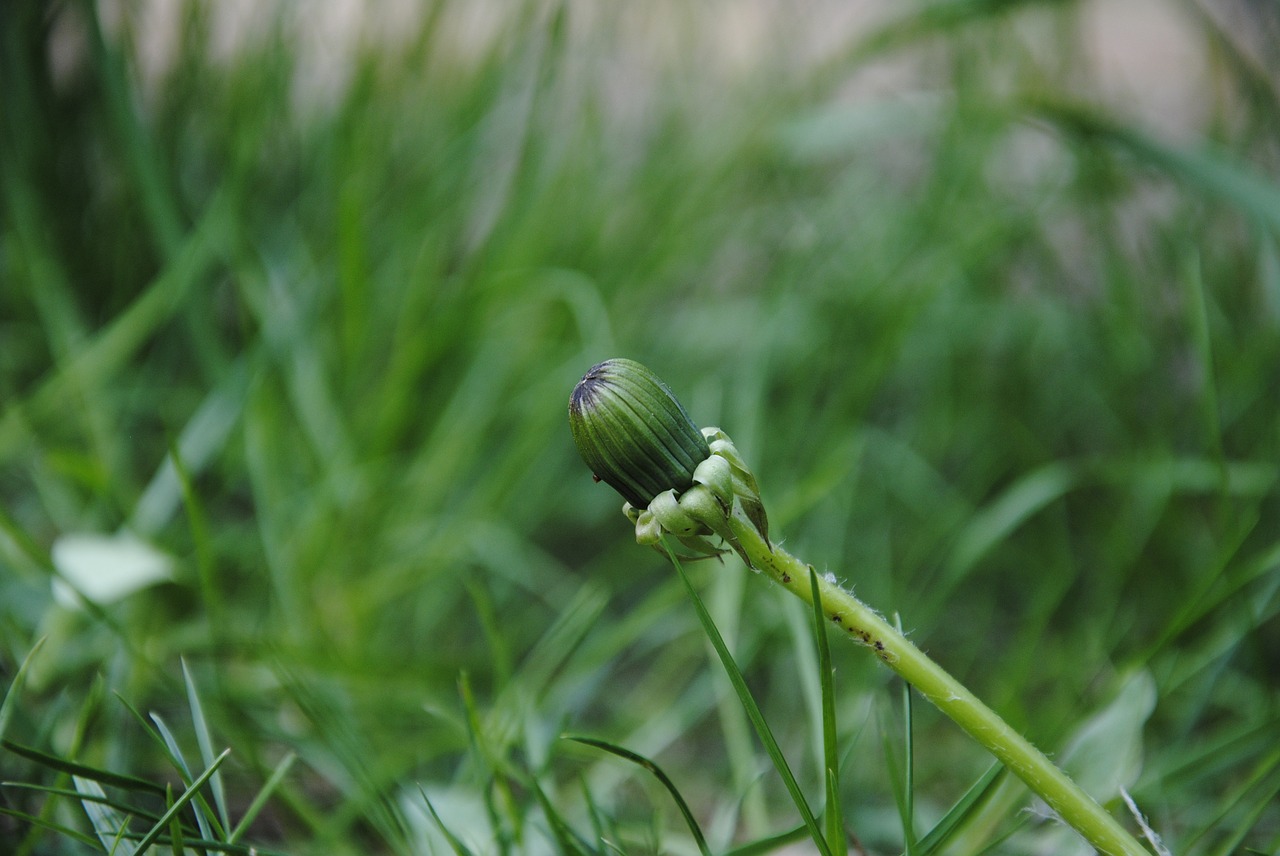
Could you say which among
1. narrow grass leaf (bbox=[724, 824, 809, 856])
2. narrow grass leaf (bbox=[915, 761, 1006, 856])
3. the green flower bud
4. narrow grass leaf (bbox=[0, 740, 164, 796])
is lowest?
narrow grass leaf (bbox=[724, 824, 809, 856])

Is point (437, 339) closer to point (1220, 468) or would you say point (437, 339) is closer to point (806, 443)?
point (806, 443)

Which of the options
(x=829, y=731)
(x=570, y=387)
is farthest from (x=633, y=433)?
(x=570, y=387)

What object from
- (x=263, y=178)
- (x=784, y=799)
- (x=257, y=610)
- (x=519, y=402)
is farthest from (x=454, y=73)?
(x=784, y=799)

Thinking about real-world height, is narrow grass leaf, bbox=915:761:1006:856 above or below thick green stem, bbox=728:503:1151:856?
below

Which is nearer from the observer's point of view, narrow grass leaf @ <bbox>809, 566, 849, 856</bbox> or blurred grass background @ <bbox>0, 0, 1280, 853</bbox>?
narrow grass leaf @ <bbox>809, 566, 849, 856</bbox>

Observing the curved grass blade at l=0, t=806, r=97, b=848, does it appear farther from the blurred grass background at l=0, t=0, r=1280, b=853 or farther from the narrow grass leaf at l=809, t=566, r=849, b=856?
the narrow grass leaf at l=809, t=566, r=849, b=856

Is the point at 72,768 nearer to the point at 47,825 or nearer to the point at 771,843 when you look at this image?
the point at 47,825

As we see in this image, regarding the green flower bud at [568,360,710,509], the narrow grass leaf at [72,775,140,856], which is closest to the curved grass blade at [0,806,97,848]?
the narrow grass leaf at [72,775,140,856]
